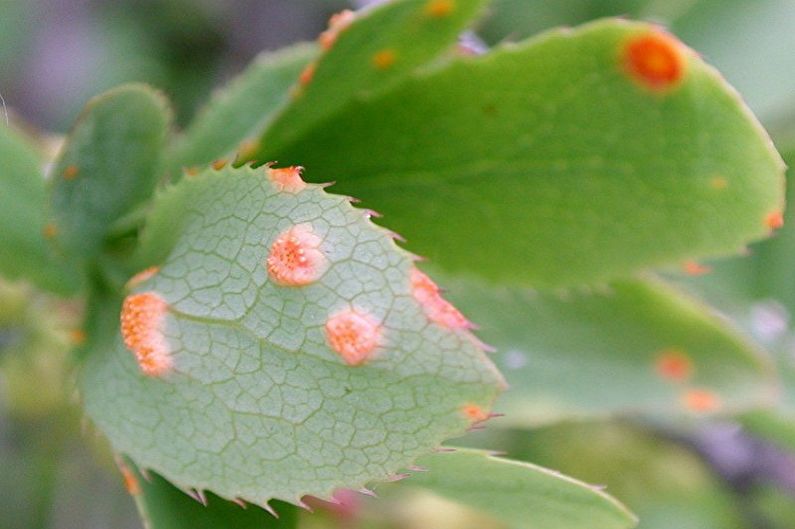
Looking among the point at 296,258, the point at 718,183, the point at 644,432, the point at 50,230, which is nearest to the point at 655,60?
the point at 718,183

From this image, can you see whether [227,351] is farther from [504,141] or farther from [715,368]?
[715,368]

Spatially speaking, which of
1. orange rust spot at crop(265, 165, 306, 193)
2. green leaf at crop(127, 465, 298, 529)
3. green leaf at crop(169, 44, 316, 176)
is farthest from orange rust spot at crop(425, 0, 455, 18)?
green leaf at crop(127, 465, 298, 529)

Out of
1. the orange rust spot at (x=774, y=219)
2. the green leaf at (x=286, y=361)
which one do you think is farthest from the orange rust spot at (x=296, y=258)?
the orange rust spot at (x=774, y=219)

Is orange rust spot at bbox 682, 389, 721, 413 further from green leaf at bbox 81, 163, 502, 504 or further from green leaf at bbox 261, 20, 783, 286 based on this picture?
green leaf at bbox 81, 163, 502, 504

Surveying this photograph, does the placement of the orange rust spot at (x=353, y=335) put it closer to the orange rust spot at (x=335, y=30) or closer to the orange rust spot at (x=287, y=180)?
the orange rust spot at (x=287, y=180)

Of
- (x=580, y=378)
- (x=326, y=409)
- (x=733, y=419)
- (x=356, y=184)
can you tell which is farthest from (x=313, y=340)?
(x=733, y=419)
